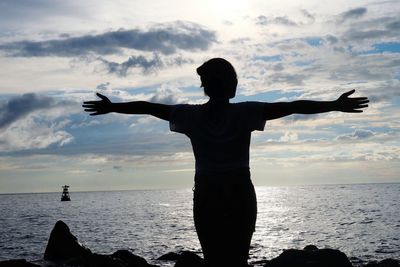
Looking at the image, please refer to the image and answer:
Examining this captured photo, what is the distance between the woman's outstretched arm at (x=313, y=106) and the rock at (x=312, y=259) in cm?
1462

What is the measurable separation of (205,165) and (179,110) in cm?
51

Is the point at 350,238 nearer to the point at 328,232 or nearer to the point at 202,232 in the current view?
the point at 328,232

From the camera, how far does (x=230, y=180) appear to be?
12.6 feet

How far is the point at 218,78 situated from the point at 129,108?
80 centimetres

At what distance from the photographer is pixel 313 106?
3979 millimetres

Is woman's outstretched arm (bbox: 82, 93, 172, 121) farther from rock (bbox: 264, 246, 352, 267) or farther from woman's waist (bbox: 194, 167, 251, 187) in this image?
rock (bbox: 264, 246, 352, 267)

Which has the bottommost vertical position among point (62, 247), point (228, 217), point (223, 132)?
point (62, 247)

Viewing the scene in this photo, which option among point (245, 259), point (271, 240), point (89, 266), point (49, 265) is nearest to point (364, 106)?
point (245, 259)

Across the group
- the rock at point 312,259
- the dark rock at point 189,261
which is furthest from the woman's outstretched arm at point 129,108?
the dark rock at point 189,261

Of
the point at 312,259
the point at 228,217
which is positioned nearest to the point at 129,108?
the point at 228,217

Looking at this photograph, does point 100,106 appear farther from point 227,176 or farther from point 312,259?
point 312,259

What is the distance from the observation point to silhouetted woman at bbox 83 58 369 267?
3.82 m

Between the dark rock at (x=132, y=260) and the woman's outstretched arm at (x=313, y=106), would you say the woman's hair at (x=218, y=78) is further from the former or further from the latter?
the dark rock at (x=132, y=260)

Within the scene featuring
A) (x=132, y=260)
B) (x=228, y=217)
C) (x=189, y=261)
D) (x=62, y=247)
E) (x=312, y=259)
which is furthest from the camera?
(x=62, y=247)
